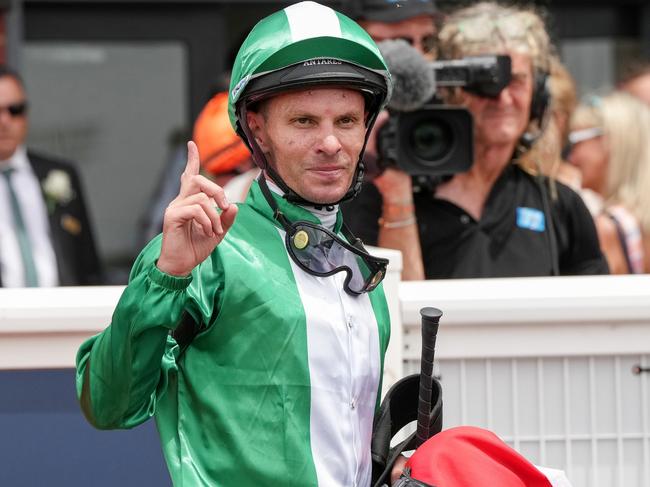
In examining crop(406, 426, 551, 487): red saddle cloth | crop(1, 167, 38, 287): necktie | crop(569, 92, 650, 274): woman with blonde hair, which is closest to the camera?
crop(406, 426, 551, 487): red saddle cloth

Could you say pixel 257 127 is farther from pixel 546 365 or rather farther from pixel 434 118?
pixel 434 118

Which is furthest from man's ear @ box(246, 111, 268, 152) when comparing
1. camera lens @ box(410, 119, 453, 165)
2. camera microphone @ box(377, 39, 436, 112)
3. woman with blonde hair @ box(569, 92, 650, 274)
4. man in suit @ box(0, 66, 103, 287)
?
man in suit @ box(0, 66, 103, 287)

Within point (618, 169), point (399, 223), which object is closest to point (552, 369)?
point (399, 223)

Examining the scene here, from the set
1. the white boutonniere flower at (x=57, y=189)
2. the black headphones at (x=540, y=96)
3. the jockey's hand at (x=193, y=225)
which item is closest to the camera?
the jockey's hand at (x=193, y=225)

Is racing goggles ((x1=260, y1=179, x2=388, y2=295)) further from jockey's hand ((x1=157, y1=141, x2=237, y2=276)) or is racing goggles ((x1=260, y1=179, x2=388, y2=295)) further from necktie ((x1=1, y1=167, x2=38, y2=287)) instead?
necktie ((x1=1, y1=167, x2=38, y2=287))

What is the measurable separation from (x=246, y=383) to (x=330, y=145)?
17.1 inches

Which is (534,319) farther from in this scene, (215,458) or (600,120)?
(600,120)

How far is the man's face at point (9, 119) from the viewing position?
5.67 meters

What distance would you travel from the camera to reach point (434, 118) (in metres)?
3.86

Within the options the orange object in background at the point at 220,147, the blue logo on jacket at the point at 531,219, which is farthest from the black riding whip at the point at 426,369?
the orange object in background at the point at 220,147

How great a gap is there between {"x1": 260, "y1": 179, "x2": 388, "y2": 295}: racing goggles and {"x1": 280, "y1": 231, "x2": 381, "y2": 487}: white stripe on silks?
0.06 ft

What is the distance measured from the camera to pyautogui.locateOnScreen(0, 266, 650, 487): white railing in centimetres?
314

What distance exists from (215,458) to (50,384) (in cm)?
87

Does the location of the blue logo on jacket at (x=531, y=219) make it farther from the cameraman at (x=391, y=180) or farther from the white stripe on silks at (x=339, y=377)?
the white stripe on silks at (x=339, y=377)
